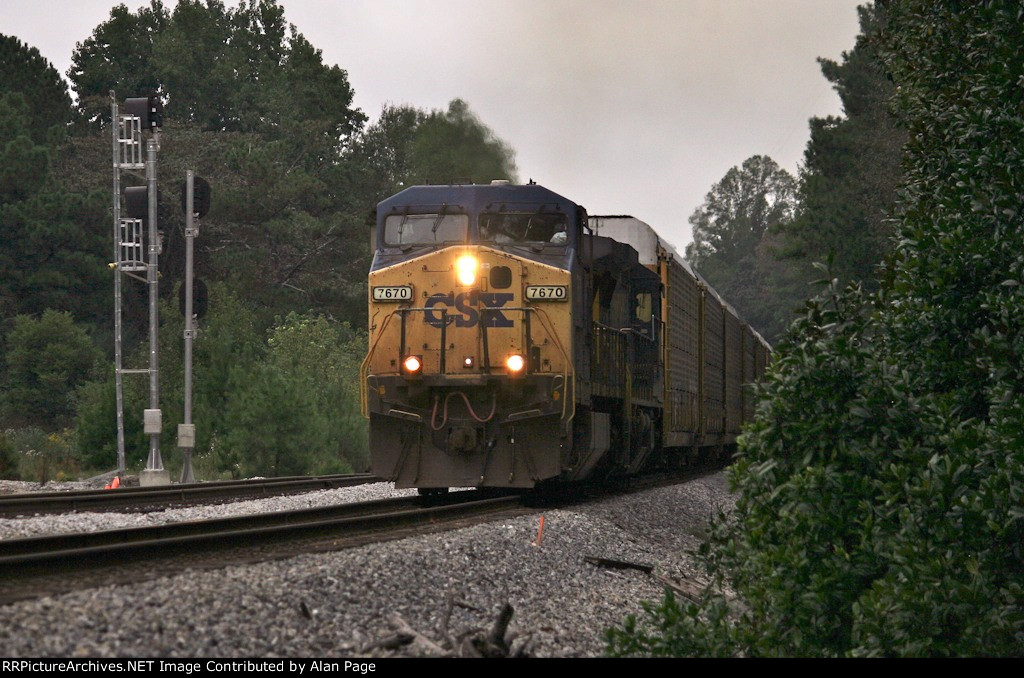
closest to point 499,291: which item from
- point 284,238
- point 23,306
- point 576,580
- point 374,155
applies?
point 576,580

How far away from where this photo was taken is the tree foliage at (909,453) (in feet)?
23.1

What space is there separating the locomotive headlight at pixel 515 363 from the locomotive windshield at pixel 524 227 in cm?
160

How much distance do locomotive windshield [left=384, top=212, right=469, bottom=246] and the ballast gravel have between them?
12.7ft

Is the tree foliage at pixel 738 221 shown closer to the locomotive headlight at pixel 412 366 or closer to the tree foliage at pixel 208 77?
the tree foliage at pixel 208 77

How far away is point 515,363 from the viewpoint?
1353 centimetres

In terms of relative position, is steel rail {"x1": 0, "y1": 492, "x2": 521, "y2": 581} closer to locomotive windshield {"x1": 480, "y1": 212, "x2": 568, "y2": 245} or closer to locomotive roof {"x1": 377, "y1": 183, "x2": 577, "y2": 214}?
locomotive windshield {"x1": 480, "y1": 212, "x2": 568, "y2": 245}

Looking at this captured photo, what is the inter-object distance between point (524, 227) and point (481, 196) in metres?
0.64

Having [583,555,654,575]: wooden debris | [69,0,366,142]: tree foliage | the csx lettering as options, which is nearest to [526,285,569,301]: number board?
the csx lettering

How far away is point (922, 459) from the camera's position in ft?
24.2

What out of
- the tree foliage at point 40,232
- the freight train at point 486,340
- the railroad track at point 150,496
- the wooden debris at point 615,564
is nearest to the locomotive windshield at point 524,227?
the freight train at point 486,340

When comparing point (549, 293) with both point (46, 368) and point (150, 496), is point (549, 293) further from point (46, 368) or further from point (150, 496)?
point (46, 368)

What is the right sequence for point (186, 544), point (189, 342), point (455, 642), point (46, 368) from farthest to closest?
point (46, 368) → point (189, 342) → point (186, 544) → point (455, 642)

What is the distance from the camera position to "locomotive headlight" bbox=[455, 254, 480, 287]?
13852mm

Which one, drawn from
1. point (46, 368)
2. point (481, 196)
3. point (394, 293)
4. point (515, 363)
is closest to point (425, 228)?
point (481, 196)
